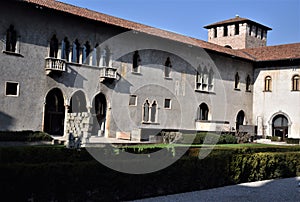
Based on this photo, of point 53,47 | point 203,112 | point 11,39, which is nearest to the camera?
point 11,39

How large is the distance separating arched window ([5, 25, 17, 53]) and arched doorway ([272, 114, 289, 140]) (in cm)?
2272

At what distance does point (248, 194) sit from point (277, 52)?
2618 centimetres

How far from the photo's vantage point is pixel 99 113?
25.0 meters

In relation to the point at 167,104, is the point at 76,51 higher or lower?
higher

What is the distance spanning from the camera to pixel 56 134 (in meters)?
22.8

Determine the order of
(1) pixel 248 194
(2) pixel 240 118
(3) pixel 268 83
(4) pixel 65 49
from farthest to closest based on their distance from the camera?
(2) pixel 240 118 < (3) pixel 268 83 < (4) pixel 65 49 < (1) pixel 248 194

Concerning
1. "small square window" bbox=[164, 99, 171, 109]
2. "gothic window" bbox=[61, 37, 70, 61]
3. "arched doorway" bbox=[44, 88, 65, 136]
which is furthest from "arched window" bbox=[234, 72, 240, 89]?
"arched doorway" bbox=[44, 88, 65, 136]

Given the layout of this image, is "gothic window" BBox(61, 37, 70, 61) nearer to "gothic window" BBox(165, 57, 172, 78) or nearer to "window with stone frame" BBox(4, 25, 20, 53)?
"window with stone frame" BBox(4, 25, 20, 53)

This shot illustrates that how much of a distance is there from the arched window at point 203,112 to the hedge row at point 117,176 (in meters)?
17.1

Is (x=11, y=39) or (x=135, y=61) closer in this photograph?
(x=11, y=39)

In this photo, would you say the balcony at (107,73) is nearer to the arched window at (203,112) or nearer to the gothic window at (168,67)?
the gothic window at (168,67)

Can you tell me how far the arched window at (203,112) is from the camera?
31.3 meters

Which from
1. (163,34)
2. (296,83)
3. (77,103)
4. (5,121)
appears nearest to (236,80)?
(296,83)

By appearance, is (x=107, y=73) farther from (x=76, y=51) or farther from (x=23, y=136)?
(x=23, y=136)
